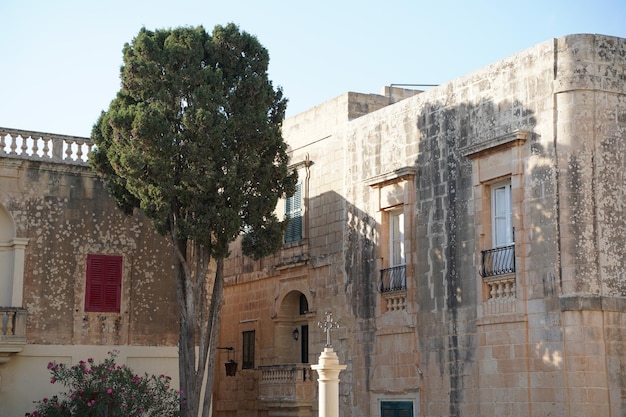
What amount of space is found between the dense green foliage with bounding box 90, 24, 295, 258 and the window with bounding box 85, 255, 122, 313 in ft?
5.17

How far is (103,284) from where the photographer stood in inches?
850

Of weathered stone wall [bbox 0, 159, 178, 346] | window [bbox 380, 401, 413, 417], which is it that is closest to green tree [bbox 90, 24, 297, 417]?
weathered stone wall [bbox 0, 159, 178, 346]

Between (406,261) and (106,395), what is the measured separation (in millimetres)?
5856

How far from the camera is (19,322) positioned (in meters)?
20.4

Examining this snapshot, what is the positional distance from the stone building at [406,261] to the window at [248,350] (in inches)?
2.8

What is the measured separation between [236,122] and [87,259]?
15.0 ft

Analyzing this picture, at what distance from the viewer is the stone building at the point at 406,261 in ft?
52.8

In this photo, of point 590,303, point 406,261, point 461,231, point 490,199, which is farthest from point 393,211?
point 590,303

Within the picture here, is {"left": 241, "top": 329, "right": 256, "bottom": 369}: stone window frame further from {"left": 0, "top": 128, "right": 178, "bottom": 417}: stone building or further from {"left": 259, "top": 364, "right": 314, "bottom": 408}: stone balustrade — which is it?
{"left": 0, "top": 128, "right": 178, "bottom": 417}: stone building

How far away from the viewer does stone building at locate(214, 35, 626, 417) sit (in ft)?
52.4

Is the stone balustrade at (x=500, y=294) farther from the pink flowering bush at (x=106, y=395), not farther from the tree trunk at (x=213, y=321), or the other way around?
the pink flowering bush at (x=106, y=395)

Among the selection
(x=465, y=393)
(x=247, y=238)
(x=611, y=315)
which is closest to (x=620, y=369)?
(x=611, y=315)

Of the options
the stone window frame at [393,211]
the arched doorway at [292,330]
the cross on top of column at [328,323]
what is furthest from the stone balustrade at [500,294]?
the arched doorway at [292,330]

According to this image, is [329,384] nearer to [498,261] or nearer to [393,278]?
[498,261]
